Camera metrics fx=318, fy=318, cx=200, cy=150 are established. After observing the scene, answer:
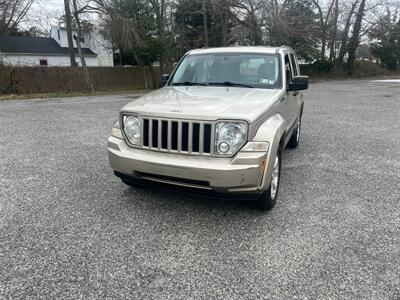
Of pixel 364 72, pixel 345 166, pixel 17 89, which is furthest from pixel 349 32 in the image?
pixel 345 166

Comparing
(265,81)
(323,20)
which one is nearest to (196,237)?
(265,81)

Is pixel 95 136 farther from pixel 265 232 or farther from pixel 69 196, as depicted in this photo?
pixel 265 232

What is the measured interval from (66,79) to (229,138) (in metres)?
21.2

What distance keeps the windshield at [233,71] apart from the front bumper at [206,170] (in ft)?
5.11

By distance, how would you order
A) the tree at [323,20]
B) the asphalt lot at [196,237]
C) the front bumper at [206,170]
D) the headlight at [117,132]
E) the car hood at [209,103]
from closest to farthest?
the asphalt lot at [196,237] → the front bumper at [206,170] → the car hood at [209,103] → the headlight at [117,132] → the tree at [323,20]

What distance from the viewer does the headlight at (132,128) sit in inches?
132

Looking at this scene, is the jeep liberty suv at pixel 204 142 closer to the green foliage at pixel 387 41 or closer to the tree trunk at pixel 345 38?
the tree trunk at pixel 345 38

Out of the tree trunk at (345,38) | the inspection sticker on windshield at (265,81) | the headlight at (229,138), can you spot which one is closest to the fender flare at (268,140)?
the headlight at (229,138)

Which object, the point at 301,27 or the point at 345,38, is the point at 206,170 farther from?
the point at 345,38

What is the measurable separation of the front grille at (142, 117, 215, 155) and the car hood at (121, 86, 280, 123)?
0.23 feet

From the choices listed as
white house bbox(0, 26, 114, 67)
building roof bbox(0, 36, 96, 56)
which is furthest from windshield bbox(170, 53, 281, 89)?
building roof bbox(0, 36, 96, 56)

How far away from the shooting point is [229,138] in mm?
3012

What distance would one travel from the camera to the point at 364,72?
35.8m

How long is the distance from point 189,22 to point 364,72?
21662 millimetres
